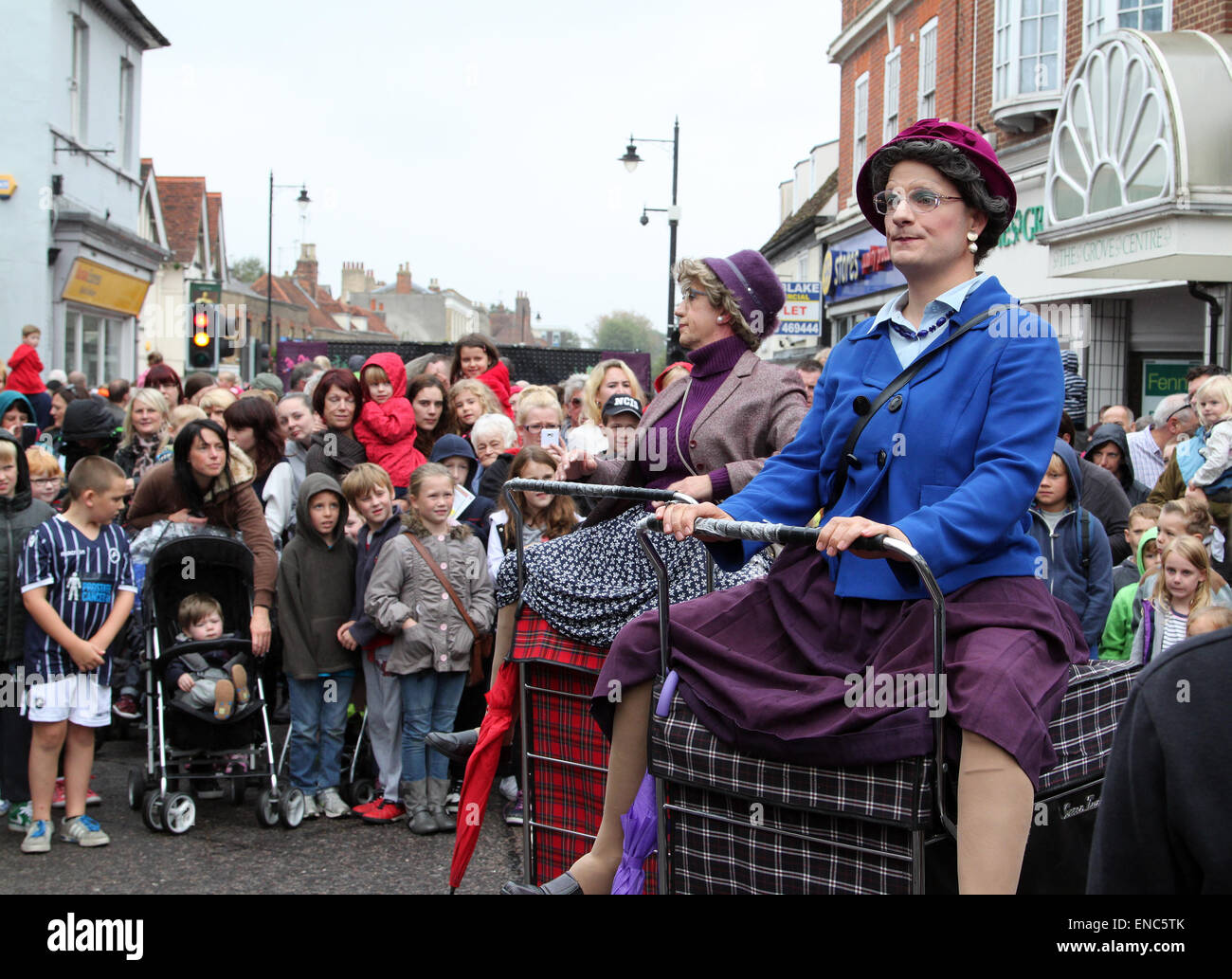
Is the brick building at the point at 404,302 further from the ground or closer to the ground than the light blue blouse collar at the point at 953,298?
further from the ground

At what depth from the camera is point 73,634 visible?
21.8 feet

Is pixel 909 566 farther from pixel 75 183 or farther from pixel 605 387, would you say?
pixel 75 183

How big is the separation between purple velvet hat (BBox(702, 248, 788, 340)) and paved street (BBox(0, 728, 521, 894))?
2.92 meters

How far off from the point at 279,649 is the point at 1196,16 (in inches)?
484

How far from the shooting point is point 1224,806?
4.98 feet

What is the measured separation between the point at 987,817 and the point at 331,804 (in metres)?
5.26

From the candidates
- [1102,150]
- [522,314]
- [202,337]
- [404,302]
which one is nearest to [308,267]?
[404,302]

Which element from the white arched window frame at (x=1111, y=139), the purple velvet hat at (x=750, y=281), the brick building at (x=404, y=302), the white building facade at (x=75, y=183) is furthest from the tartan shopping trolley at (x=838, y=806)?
the brick building at (x=404, y=302)

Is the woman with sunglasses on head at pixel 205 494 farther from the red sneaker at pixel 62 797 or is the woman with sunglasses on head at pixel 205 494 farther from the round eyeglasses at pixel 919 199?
the round eyeglasses at pixel 919 199

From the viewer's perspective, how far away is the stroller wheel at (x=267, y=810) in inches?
274

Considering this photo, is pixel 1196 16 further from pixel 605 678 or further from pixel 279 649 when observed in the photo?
pixel 605 678

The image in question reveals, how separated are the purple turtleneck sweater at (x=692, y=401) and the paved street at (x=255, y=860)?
2.39 meters

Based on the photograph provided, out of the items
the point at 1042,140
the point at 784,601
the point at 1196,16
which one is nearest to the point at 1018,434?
the point at 784,601

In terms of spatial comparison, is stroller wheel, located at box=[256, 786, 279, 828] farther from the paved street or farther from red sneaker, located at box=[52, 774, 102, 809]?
red sneaker, located at box=[52, 774, 102, 809]
